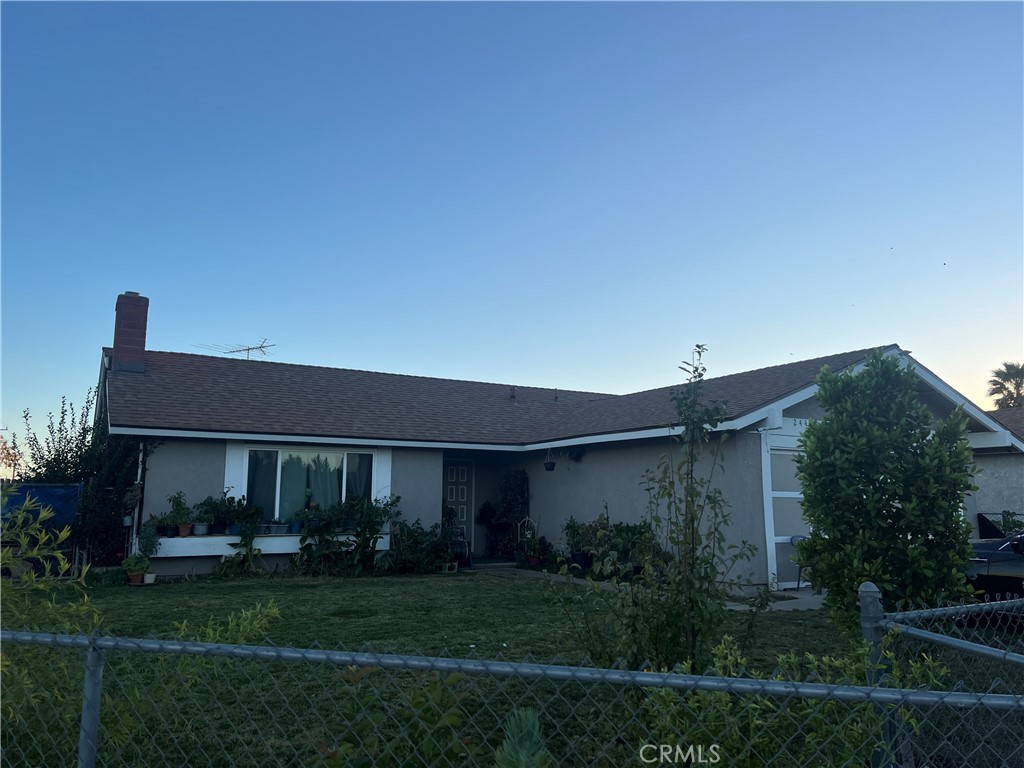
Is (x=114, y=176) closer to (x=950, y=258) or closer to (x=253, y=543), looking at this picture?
(x=253, y=543)

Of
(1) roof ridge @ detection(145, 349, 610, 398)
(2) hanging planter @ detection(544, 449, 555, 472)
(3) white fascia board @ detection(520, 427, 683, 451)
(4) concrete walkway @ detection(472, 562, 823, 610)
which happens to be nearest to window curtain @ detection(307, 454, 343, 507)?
(4) concrete walkway @ detection(472, 562, 823, 610)

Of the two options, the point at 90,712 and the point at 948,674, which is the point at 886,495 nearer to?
the point at 948,674

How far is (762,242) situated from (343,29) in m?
7.76

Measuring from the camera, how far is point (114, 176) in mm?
10852

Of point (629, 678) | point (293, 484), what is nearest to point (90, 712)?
point (629, 678)

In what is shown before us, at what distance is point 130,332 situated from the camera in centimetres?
1390

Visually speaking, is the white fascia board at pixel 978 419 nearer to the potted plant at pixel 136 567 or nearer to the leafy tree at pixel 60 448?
the potted plant at pixel 136 567

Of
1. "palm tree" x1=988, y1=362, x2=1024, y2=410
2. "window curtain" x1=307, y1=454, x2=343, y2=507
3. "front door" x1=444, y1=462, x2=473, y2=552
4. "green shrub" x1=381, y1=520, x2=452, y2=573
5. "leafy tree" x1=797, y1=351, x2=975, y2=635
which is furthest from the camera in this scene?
"palm tree" x1=988, y1=362, x2=1024, y2=410

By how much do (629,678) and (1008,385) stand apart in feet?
130

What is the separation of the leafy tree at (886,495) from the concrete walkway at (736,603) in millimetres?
2413

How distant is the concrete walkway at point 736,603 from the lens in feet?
30.6

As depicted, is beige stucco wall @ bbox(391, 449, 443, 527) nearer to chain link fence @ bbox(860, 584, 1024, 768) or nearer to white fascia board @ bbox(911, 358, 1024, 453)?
white fascia board @ bbox(911, 358, 1024, 453)

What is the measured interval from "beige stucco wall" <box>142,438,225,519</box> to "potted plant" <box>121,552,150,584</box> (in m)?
0.77

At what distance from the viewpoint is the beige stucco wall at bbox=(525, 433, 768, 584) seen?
10969mm
